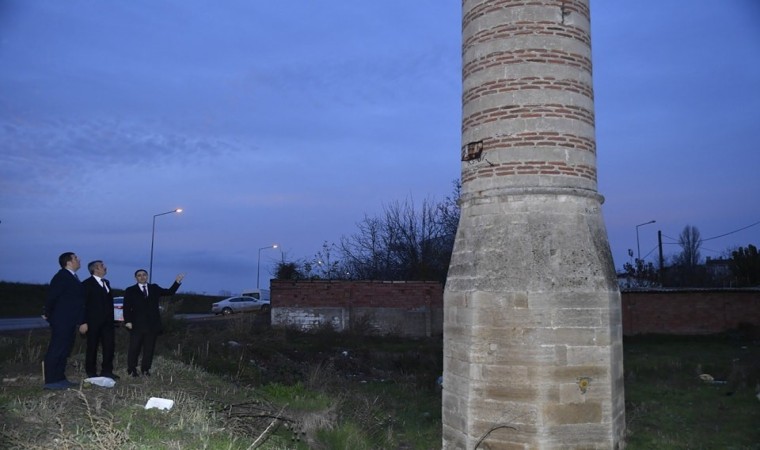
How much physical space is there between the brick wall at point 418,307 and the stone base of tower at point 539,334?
53.8 ft

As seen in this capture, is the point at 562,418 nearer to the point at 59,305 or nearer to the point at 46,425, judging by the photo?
the point at 46,425

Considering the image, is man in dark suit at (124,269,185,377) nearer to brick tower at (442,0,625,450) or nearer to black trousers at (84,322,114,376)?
black trousers at (84,322,114,376)

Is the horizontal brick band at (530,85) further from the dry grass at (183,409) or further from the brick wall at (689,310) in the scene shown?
the brick wall at (689,310)

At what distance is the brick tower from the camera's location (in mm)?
7352

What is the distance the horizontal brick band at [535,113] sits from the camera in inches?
308

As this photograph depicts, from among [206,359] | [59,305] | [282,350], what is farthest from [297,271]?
[59,305]

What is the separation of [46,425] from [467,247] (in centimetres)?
510

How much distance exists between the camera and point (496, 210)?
25.8 feet

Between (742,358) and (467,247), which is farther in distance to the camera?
(742,358)

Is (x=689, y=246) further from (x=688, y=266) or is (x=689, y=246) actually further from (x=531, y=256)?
(x=531, y=256)

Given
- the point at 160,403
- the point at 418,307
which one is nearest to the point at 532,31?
the point at 160,403

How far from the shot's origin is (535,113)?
308 inches

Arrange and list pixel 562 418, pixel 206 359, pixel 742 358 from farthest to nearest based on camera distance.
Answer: pixel 742 358
pixel 206 359
pixel 562 418

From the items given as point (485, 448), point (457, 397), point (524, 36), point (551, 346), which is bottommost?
point (485, 448)
